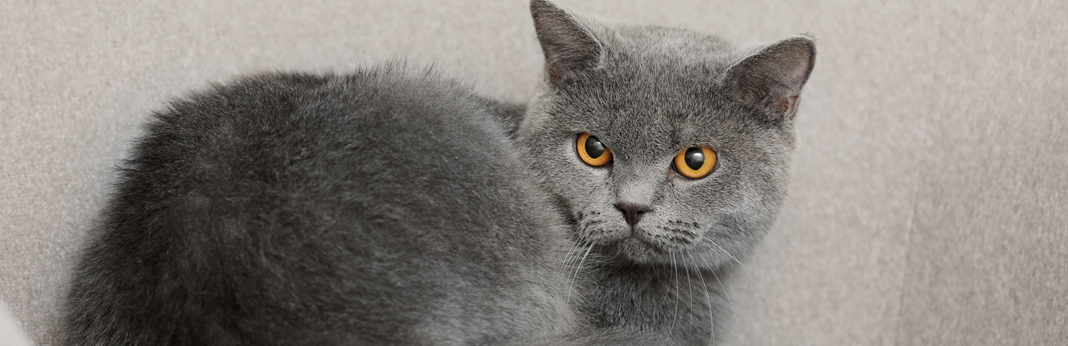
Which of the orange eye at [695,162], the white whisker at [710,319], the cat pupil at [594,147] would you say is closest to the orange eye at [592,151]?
the cat pupil at [594,147]

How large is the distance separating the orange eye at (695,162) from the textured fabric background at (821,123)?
321 mm

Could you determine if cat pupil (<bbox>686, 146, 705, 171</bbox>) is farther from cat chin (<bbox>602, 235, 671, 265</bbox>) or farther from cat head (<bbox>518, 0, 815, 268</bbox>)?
cat chin (<bbox>602, 235, 671, 265</bbox>)

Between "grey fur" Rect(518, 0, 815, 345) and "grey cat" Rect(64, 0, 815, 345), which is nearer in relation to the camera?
"grey cat" Rect(64, 0, 815, 345)

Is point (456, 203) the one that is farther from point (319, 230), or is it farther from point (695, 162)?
point (695, 162)

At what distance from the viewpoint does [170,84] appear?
4.46 ft

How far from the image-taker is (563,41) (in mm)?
1220

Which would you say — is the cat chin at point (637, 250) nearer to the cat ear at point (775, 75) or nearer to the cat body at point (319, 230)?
the cat body at point (319, 230)

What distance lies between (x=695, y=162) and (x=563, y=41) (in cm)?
28

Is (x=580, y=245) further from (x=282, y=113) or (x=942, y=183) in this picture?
(x=942, y=183)

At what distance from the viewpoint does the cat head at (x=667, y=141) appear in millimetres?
1133

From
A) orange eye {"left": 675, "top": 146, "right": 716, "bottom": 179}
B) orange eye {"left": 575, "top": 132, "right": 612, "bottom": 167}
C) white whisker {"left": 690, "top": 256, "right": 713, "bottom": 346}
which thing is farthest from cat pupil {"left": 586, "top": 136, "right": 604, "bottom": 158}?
white whisker {"left": 690, "top": 256, "right": 713, "bottom": 346}

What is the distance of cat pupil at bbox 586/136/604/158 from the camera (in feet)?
3.88

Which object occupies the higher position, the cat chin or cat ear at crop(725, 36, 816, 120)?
cat ear at crop(725, 36, 816, 120)

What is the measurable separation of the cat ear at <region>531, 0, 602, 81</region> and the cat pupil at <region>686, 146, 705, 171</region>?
0.20 meters
